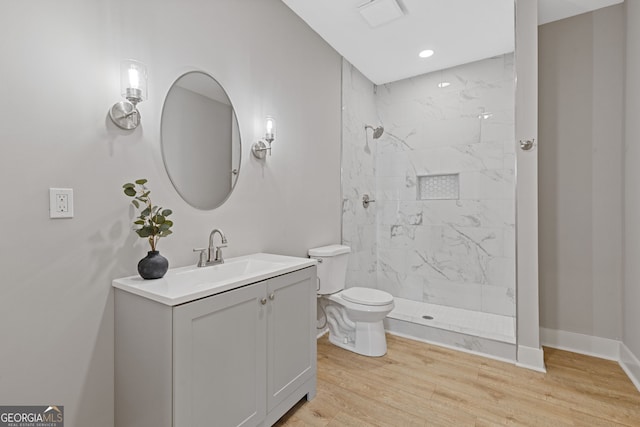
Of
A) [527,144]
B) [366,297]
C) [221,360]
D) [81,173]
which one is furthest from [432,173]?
[81,173]

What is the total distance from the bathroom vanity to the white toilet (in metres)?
0.78

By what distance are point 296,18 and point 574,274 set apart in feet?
10.4

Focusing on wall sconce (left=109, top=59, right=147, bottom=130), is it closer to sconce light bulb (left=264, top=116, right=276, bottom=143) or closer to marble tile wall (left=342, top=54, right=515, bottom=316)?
sconce light bulb (left=264, top=116, right=276, bottom=143)

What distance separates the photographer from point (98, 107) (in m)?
1.30

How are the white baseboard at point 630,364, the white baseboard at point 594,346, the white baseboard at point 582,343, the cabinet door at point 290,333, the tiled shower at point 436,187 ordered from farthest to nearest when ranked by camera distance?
the tiled shower at point 436,187, the white baseboard at point 582,343, the white baseboard at point 594,346, the white baseboard at point 630,364, the cabinet door at point 290,333

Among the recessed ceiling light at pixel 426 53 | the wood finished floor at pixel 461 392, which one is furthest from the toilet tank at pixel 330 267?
the recessed ceiling light at pixel 426 53

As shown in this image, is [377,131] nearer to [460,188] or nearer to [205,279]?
[460,188]

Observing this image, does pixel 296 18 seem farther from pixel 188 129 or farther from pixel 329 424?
pixel 329 424

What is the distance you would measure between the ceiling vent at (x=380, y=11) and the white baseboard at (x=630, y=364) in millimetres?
3000

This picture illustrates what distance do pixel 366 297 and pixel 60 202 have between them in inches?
80.4

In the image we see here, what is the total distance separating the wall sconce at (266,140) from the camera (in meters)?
2.06

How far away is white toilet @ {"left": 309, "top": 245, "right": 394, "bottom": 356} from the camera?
234 centimetres

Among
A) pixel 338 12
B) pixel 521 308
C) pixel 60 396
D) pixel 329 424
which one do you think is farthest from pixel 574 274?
pixel 60 396
